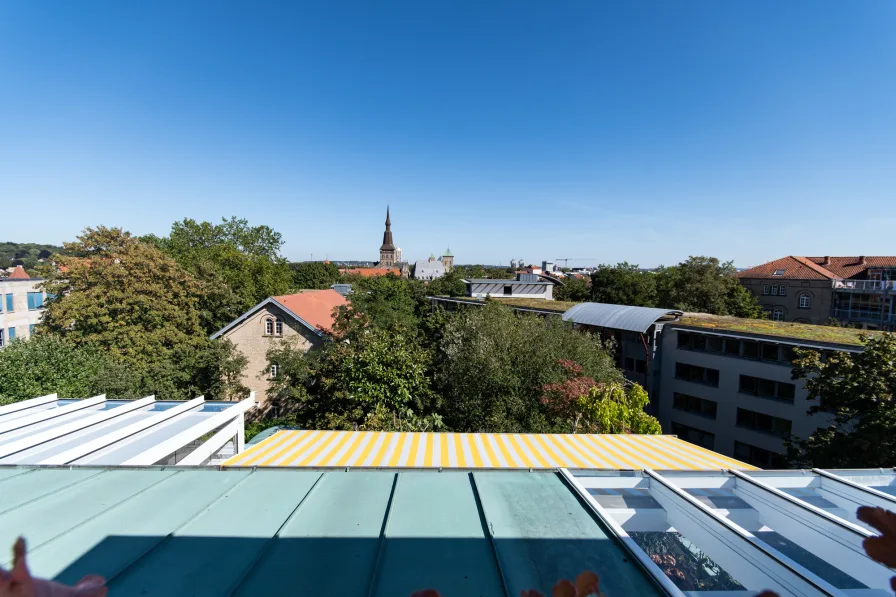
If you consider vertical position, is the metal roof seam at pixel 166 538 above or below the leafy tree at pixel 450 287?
below

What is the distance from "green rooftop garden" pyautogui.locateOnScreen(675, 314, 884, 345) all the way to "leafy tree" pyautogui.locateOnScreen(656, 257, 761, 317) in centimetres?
1697

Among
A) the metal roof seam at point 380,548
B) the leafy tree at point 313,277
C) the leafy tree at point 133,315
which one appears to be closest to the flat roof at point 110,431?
the metal roof seam at point 380,548

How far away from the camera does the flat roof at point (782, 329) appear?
16406mm

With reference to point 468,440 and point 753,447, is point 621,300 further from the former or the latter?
point 468,440

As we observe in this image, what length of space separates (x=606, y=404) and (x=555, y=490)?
7.38m

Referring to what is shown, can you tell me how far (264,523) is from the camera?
4.19m

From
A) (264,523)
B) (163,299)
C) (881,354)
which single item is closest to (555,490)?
(264,523)

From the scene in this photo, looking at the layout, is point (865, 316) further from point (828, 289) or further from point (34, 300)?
point (34, 300)

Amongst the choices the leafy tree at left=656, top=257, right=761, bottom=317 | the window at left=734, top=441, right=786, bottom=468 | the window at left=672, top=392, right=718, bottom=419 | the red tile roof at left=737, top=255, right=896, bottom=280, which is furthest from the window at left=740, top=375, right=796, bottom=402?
the red tile roof at left=737, top=255, right=896, bottom=280

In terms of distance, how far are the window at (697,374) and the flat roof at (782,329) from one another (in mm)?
2005

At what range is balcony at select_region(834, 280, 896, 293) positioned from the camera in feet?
112

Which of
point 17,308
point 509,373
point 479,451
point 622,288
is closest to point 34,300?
point 17,308

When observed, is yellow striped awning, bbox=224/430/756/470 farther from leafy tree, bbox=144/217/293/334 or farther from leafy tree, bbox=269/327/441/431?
leafy tree, bbox=144/217/293/334

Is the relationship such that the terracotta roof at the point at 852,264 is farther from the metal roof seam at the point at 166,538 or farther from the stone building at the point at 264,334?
the metal roof seam at the point at 166,538
